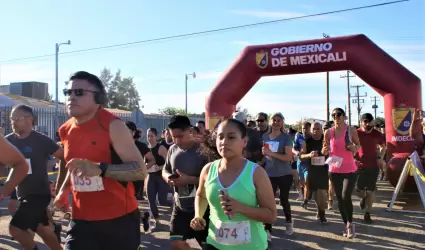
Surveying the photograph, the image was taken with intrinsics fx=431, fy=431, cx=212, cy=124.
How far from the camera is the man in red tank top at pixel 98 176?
9.29ft

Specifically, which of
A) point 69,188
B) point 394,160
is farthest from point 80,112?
point 394,160

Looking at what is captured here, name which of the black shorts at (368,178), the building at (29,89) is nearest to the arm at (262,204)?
the black shorts at (368,178)

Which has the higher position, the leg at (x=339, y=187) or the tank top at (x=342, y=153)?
the tank top at (x=342, y=153)

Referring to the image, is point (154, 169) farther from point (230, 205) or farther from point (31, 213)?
point (230, 205)

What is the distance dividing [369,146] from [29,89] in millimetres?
33734

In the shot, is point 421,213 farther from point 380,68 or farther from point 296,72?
point 296,72

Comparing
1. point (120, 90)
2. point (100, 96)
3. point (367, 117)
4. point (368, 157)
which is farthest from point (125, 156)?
point (120, 90)

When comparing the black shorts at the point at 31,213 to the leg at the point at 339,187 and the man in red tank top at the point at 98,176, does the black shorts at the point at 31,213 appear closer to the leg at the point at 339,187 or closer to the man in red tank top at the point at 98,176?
the man in red tank top at the point at 98,176

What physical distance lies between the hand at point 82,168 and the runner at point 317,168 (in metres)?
5.20

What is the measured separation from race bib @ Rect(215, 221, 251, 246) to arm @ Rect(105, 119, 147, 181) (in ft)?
2.08

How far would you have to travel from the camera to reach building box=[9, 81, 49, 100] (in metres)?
35.8

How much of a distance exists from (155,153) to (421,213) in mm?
5016

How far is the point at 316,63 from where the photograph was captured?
11.5m

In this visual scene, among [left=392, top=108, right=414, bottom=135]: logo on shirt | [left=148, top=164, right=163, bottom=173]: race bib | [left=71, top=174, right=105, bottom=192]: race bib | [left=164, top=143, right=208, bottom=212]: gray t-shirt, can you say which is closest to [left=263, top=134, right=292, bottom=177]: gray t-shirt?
[left=148, top=164, right=163, bottom=173]: race bib
